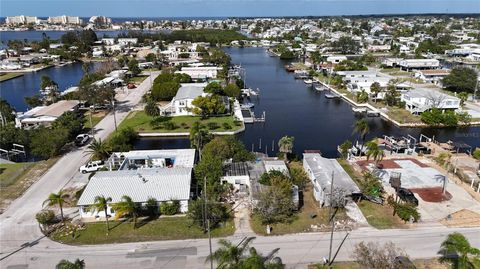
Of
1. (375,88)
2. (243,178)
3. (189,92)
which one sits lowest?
(243,178)

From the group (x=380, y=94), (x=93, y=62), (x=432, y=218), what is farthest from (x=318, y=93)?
(x=93, y=62)

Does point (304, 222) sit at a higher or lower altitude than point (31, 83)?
lower

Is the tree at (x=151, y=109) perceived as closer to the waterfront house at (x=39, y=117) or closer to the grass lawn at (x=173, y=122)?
the grass lawn at (x=173, y=122)

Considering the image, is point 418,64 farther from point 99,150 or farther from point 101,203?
point 101,203

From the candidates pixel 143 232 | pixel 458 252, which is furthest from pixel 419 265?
pixel 143 232

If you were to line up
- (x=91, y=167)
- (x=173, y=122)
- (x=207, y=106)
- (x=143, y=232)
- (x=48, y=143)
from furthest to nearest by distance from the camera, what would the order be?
(x=207, y=106) < (x=173, y=122) < (x=48, y=143) < (x=91, y=167) < (x=143, y=232)

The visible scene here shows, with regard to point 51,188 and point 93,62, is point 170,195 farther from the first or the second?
point 93,62
